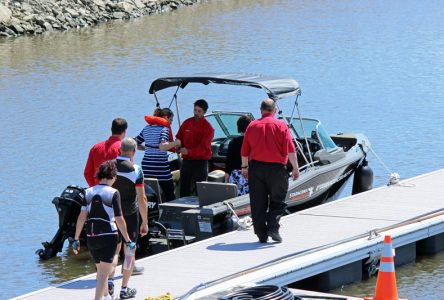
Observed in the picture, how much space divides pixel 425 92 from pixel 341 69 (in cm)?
446

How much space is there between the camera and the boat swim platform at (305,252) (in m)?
10.4

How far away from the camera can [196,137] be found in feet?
43.7

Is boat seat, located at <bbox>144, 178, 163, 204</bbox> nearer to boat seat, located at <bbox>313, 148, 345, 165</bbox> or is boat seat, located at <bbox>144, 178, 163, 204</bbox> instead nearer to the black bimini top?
the black bimini top

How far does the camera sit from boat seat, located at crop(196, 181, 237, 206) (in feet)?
41.1

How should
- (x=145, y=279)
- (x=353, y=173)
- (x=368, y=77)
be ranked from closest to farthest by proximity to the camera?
(x=145, y=279) < (x=353, y=173) < (x=368, y=77)

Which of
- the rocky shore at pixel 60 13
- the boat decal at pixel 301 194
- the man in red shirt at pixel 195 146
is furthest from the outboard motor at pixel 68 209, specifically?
the rocky shore at pixel 60 13

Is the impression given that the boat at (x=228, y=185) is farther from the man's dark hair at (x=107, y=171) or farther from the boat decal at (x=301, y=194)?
the man's dark hair at (x=107, y=171)

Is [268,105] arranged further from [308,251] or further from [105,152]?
[105,152]

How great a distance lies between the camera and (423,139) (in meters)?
20.7

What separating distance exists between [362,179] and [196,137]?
2701 mm

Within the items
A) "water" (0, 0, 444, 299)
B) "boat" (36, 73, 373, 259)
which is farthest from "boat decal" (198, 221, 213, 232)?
"water" (0, 0, 444, 299)

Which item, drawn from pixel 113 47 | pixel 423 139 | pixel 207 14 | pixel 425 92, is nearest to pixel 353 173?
pixel 423 139

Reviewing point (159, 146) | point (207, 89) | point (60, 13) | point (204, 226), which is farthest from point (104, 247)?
point (60, 13)

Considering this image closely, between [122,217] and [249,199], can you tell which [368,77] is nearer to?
[249,199]
